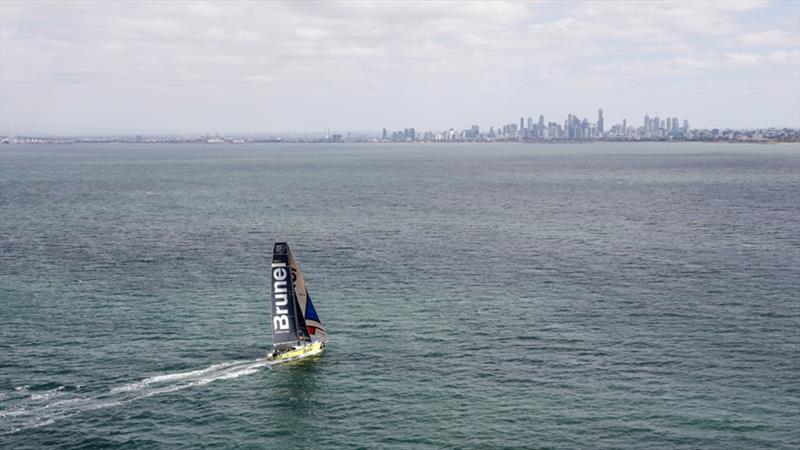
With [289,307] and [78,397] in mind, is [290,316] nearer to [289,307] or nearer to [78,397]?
[289,307]

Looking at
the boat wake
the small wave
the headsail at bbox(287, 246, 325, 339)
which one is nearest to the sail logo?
the headsail at bbox(287, 246, 325, 339)

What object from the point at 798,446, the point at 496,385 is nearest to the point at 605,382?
the point at 496,385

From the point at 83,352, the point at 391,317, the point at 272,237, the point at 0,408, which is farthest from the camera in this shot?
the point at 272,237

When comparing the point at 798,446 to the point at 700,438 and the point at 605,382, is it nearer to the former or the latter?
the point at 700,438

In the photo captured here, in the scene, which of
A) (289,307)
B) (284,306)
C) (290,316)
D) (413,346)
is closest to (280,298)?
(284,306)

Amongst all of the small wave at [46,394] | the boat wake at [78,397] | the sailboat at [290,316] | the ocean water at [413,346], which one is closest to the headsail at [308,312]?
the sailboat at [290,316]

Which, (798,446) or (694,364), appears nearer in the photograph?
(798,446)

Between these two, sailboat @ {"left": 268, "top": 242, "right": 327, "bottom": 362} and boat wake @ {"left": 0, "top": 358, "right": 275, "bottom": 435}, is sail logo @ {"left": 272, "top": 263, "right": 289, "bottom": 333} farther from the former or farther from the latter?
boat wake @ {"left": 0, "top": 358, "right": 275, "bottom": 435}
